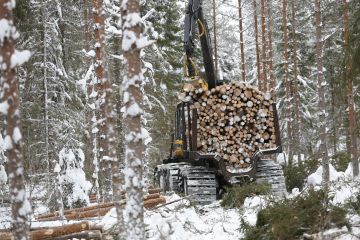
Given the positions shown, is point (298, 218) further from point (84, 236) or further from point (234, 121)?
point (234, 121)

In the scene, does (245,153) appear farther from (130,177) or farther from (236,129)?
(130,177)

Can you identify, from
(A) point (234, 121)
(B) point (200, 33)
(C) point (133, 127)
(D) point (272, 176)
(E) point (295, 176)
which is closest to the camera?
(C) point (133, 127)

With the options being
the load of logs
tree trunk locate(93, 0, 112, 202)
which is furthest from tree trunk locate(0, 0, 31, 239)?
the load of logs

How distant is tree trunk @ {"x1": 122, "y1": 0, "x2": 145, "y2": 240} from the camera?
20.0 ft

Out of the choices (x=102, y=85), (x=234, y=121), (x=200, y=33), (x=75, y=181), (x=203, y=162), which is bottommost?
(x=75, y=181)

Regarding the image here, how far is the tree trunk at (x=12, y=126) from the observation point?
5605 millimetres

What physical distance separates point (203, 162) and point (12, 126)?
842cm

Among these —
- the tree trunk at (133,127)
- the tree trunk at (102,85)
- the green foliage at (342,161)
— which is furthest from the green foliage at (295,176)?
the tree trunk at (133,127)

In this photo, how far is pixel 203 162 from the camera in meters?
13.5

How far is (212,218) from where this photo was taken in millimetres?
10008

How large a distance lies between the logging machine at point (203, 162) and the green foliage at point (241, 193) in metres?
0.76

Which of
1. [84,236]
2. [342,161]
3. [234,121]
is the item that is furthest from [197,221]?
[342,161]

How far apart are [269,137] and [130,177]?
7.59 metres

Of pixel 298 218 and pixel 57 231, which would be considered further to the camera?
pixel 57 231
